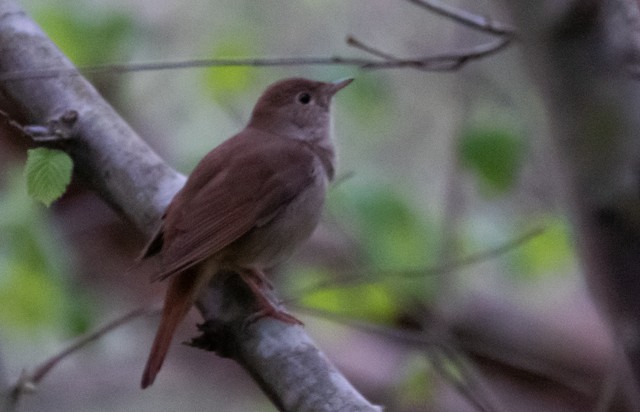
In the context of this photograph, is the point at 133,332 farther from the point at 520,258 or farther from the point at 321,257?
the point at 520,258

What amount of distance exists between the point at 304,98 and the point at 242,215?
918 mm

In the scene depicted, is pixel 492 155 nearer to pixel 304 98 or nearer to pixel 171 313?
pixel 304 98

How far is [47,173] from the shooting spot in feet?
8.18

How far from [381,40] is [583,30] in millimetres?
4011

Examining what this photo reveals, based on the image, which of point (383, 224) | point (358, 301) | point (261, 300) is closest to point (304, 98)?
point (383, 224)

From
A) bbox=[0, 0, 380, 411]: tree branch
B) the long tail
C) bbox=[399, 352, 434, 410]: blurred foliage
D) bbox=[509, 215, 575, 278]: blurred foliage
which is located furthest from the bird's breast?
bbox=[509, 215, 575, 278]: blurred foliage

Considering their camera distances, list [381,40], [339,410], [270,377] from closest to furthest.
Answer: [339,410] → [270,377] → [381,40]

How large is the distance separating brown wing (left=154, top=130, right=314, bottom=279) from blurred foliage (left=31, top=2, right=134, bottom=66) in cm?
104

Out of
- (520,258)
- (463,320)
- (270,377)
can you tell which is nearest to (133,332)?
(463,320)

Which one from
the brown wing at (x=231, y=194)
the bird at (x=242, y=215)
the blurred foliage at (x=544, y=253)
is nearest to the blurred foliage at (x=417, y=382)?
the blurred foliage at (x=544, y=253)

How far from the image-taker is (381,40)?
22.0 ft

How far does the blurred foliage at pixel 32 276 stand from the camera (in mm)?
3363

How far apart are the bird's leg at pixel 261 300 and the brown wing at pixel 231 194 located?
0.47ft

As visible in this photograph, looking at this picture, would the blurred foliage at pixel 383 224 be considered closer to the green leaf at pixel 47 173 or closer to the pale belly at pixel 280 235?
the pale belly at pixel 280 235
